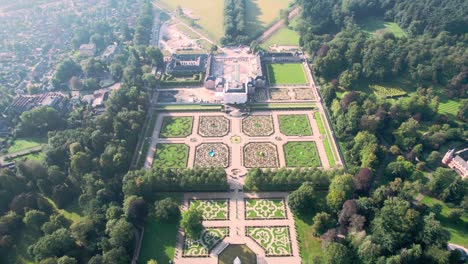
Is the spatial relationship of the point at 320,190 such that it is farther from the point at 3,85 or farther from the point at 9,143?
the point at 3,85

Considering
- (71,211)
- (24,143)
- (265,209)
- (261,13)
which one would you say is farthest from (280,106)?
(261,13)

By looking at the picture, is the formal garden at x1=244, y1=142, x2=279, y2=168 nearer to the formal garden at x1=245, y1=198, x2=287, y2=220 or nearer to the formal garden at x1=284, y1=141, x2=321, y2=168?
the formal garden at x1=284, y1=141, x2=321, y2=168

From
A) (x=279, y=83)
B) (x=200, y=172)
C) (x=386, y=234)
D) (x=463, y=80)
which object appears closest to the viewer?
(x=386, y=234)

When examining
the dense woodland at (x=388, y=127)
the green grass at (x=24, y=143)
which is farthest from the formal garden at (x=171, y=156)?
the green grass at (x=24, y=143)

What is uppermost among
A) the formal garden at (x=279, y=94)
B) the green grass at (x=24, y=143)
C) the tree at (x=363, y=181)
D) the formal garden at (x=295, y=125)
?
the tree at (x=363, y=181)

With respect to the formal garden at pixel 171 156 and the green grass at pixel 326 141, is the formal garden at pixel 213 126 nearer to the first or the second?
the formal garden at pixel 171 156

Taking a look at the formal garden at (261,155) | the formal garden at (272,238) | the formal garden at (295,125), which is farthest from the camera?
the formal garden at (295,125)

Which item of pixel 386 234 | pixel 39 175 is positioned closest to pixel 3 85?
pixel 39 175
